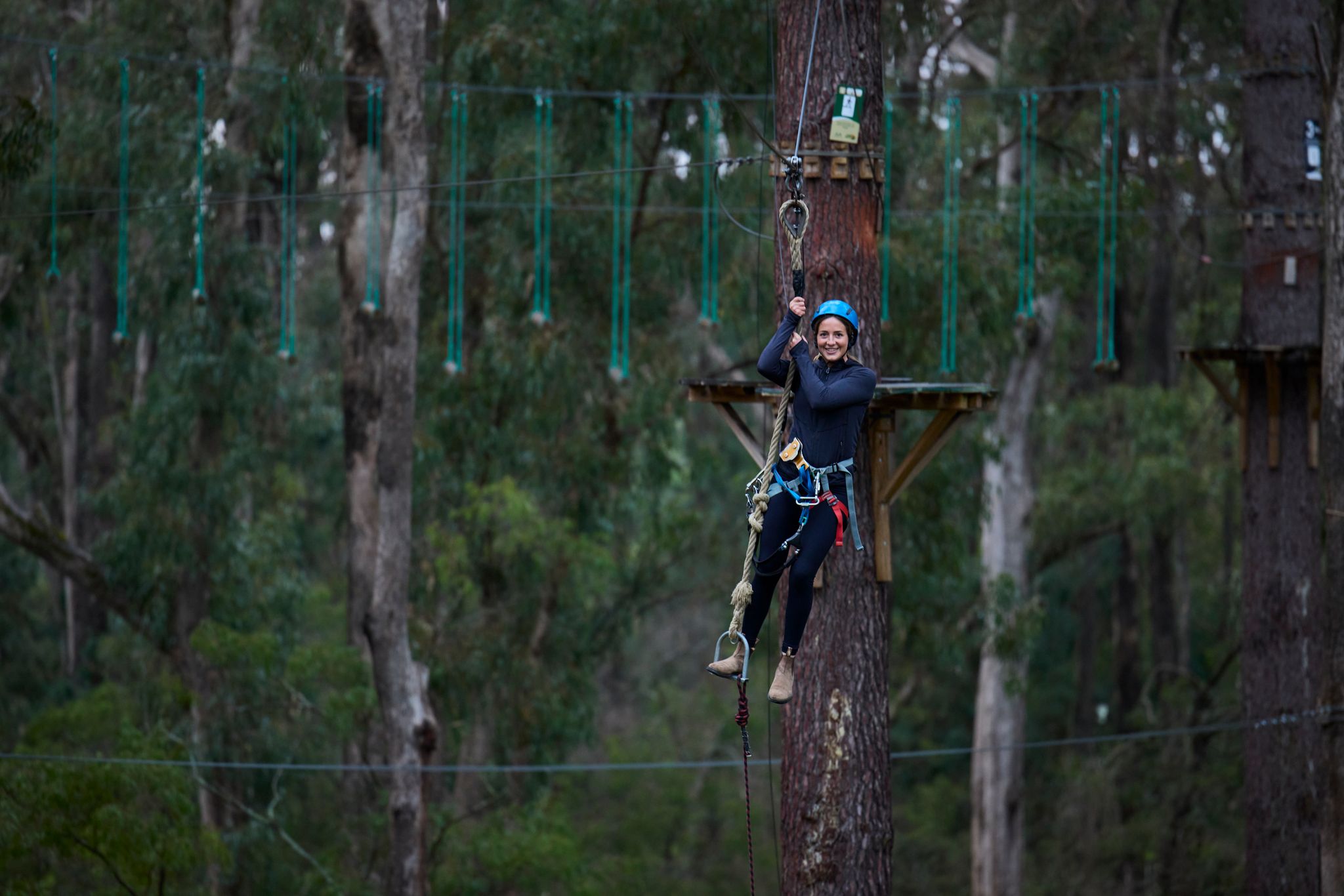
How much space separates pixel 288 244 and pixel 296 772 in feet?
18.1

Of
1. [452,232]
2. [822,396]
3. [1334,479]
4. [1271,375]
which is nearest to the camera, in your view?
[822,396]

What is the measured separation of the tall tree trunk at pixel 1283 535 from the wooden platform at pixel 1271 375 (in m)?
0.04

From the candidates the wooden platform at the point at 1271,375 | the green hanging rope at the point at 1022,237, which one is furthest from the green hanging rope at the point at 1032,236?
the wooden platform at the point at 1271,375

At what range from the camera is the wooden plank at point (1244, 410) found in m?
10.7

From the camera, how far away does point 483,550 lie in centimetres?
1555

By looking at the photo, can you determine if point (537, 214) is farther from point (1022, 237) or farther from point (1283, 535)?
point (1283, 535)

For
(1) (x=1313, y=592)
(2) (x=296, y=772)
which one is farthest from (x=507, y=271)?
(1) (x=1313, y=592)

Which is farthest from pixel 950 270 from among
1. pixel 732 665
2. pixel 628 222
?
pixel 732 665

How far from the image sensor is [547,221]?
14.0 metres

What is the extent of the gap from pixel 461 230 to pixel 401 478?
277cm

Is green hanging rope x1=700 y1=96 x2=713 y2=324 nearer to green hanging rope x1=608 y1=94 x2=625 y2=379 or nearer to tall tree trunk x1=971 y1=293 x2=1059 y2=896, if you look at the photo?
green hanging rope x1=608 y1=94 x2=625 y2=379

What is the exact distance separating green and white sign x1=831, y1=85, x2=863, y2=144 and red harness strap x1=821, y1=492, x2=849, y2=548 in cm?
166

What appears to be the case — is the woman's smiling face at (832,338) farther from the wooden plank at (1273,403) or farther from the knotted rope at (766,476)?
the wooden plank at (1273,403)

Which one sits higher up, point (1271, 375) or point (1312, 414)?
point (1271, 375)
